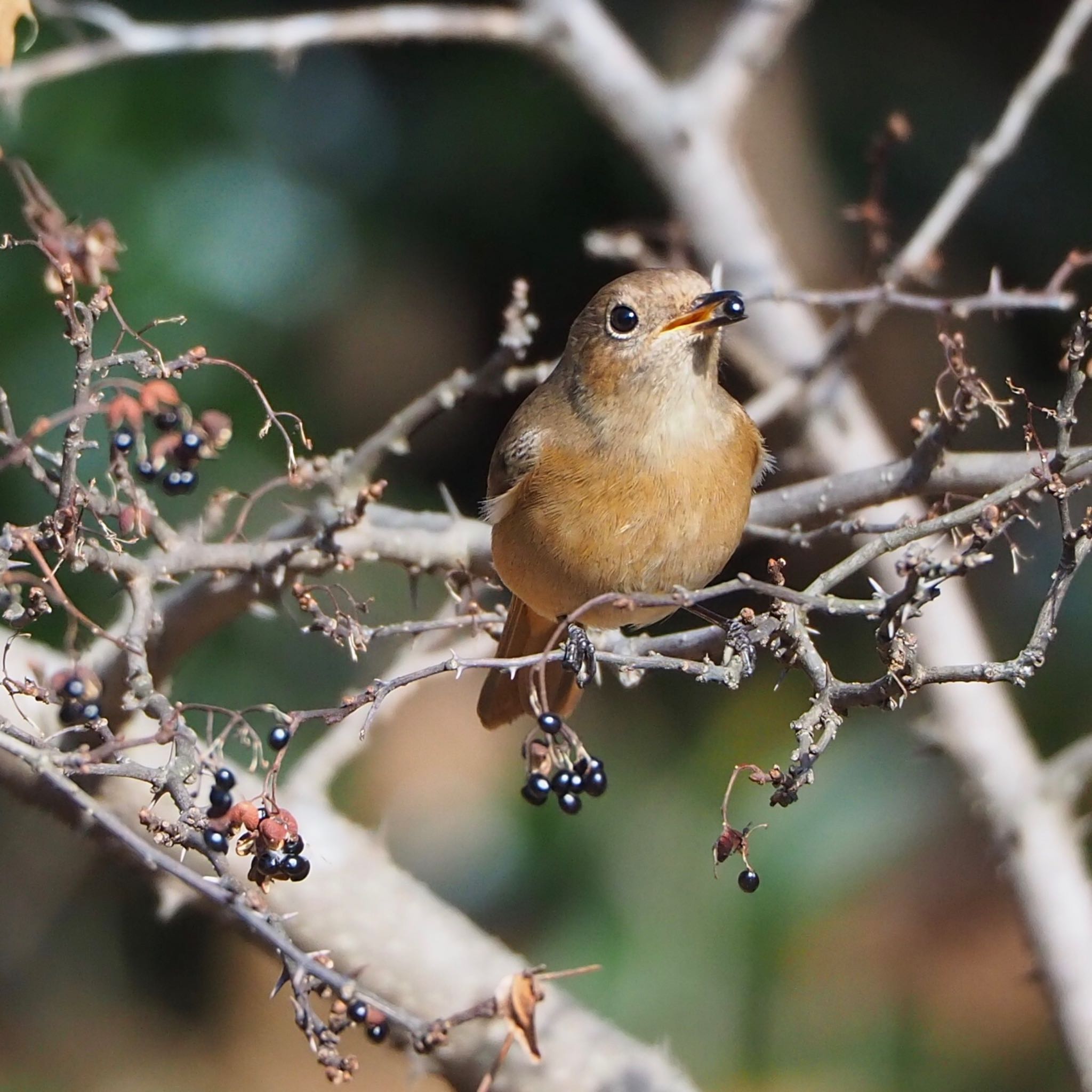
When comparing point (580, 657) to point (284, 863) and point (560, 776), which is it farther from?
point (284, 863)

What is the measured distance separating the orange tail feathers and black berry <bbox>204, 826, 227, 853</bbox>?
1.53 metres

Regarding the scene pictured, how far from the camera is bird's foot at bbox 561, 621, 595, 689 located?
2.86 metres

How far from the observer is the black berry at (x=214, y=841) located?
6.68ft

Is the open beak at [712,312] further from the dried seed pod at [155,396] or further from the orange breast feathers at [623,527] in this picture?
the dried seed pod at [155,396]

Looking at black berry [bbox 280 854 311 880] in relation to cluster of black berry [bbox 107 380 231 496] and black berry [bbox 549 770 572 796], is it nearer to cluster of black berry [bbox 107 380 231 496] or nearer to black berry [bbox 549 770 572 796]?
black berry [bbox 549 770 572 796]

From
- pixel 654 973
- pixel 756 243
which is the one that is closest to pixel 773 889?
pixel 654 973

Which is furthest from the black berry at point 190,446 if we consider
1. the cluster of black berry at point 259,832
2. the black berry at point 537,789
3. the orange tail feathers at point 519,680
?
the orange tail feathers at point 519,680

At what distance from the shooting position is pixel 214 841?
2061mm

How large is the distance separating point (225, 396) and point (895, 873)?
3662mm

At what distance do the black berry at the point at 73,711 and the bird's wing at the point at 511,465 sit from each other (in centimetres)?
152

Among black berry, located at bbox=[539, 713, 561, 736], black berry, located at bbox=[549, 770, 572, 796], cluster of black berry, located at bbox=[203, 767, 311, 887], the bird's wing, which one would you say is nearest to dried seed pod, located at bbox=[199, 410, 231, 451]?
cluster of black berry, located at bbox=[203, 767, 311, 887]

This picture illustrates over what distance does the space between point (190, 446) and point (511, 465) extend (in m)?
1.30

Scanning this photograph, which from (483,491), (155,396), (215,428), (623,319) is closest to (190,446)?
(215,428)

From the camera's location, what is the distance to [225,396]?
6.27 meters
